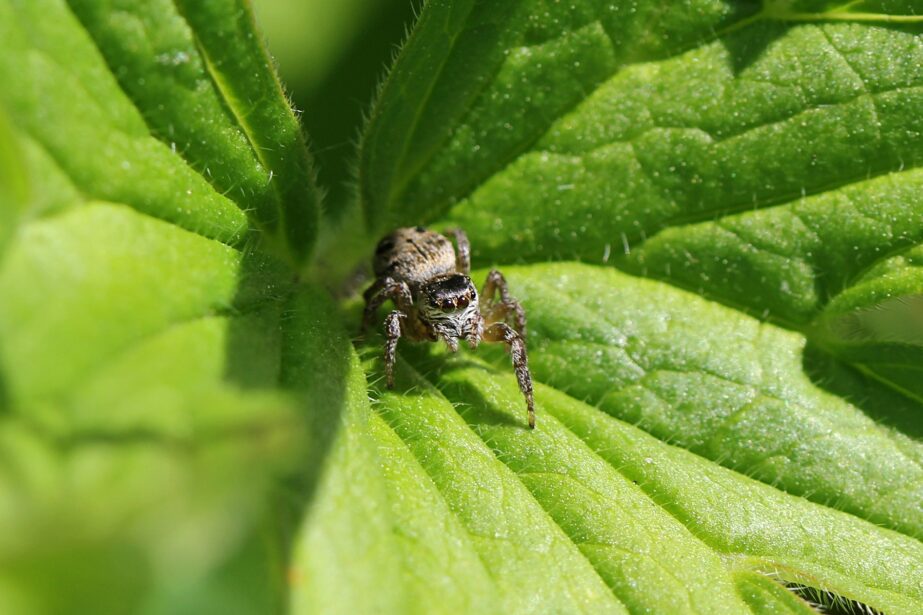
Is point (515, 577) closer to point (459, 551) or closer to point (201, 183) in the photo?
point (459, 551)

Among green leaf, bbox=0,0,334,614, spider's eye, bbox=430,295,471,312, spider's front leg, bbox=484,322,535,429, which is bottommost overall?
spider's front leg, bbox=484,322,535,429

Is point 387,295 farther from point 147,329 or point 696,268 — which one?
point 147,329

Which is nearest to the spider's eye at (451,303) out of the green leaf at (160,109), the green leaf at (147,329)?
the green leaf at (147,329)

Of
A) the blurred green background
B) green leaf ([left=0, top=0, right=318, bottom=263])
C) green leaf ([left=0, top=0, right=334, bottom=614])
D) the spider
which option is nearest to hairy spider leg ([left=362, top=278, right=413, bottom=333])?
the spider

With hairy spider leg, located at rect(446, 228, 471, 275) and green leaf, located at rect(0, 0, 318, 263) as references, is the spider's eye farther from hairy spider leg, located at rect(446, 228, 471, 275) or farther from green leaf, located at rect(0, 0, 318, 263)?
green leaf, located at rect(0, 0, 318, 263)

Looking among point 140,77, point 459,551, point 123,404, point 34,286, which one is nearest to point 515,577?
point 459,551

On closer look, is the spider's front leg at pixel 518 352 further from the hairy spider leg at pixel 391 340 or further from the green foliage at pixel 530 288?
the hairy spider leg at pixel 391 340
